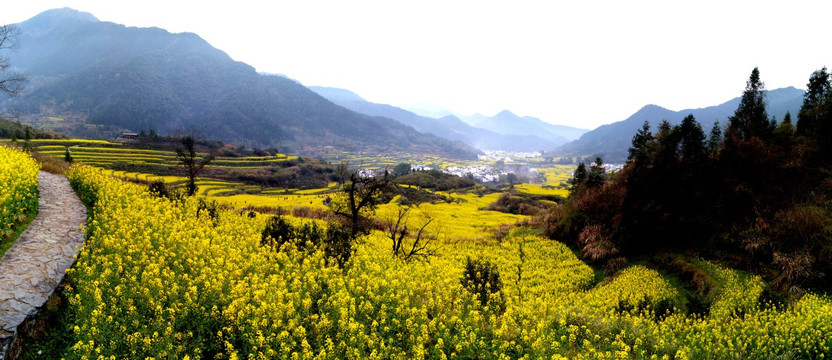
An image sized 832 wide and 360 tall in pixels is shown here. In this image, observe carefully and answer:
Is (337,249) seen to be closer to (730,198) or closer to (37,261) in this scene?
(37,261)

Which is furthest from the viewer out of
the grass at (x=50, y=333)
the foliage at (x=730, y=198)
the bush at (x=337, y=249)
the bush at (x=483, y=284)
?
the foliage at (x=730, y=198)

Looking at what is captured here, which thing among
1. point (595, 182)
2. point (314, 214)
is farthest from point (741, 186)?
point (314, 214)

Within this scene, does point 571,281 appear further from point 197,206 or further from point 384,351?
point 197,206

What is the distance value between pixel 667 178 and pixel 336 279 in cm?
1976

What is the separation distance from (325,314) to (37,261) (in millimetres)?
7365

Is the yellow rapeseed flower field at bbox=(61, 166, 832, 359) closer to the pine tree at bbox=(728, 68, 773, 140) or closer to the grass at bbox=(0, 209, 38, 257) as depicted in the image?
the grass at bbox=(0, 209, 38, 257)

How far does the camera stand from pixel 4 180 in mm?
12594

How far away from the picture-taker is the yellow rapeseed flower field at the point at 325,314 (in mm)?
7783

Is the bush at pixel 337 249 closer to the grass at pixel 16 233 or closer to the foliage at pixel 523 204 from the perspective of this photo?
the grass at pixel 16 233

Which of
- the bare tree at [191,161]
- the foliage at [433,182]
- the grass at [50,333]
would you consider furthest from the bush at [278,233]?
the foliage at [433,182]

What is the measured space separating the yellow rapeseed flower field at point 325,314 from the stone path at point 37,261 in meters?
0.46

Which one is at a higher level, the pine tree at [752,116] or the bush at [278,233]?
the pine tree at [752,116]

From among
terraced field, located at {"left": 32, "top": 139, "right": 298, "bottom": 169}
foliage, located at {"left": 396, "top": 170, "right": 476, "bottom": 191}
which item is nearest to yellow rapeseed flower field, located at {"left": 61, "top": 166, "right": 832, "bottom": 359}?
terraced field, located at {"left": 32, "top": 139, "right": 298, "bottom": 169}

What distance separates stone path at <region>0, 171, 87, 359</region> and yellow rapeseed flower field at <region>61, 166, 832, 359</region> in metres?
0.46
